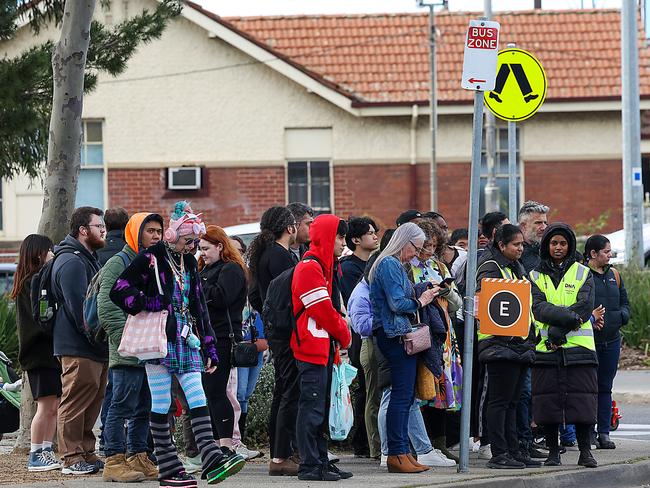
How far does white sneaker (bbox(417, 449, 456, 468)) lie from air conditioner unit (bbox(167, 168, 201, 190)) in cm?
2027

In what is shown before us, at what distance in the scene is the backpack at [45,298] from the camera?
998cm

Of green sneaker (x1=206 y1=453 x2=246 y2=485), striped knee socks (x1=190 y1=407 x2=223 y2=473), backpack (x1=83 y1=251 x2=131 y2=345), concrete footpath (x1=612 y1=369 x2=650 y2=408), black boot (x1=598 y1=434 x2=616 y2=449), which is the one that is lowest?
concrete footpath (x1=612 y1=369 x2=650 y2=408)

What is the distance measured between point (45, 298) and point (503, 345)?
329cm

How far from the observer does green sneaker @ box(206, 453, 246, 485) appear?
8.66m

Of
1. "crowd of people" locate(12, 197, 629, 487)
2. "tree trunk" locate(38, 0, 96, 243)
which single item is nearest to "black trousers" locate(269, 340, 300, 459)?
"crowd of people" locate(12, 197, 629, 487)

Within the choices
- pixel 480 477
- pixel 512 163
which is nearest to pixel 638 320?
pixel 512 163

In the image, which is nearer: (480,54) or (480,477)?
(480,477)

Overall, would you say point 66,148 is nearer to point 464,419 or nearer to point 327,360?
point 327,360

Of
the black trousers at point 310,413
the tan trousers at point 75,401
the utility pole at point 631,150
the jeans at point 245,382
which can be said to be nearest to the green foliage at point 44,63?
the jeans at point 245,382

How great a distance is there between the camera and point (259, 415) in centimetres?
1150

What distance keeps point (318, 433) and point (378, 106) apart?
2030 cm

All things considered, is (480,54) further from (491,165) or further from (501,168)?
(501,168)

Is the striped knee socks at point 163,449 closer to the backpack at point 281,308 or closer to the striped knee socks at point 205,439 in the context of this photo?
the striped knee socks at point 205,439

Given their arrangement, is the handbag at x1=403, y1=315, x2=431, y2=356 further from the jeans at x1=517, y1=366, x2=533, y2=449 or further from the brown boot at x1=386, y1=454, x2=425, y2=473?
the jeans at x1=517, y1=366, x2=533, y2=449
